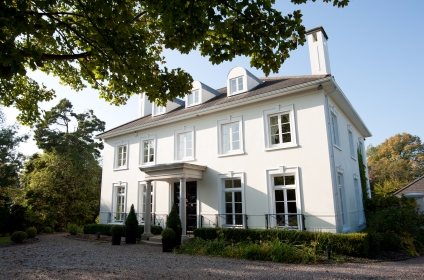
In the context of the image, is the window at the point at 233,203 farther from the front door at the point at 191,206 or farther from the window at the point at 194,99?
the window at the point at 194,99

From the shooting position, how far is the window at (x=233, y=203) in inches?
474

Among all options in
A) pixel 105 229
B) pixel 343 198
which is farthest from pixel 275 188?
pixel 105 229

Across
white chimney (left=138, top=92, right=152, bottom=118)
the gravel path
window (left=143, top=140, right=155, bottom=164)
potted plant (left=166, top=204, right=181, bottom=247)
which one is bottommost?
the gravel path

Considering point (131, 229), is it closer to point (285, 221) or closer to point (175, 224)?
point (175, 224)

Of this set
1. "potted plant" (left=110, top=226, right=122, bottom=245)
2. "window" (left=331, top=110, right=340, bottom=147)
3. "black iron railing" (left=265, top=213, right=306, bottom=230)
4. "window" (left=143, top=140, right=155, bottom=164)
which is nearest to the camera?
"black iron railing" (left=265, top=213, right=306, bottom=230)

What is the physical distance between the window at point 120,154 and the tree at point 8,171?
7343 millimetres

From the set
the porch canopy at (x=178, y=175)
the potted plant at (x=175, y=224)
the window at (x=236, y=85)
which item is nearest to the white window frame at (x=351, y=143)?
the window at (x=236, y=85)

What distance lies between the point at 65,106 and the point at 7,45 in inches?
994

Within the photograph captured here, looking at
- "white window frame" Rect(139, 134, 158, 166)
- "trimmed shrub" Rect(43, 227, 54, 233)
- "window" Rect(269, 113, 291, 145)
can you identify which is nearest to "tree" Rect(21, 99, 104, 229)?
"trimmed shrub" Rect(43, 227, 54, 233)

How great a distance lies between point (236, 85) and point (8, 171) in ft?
57.1

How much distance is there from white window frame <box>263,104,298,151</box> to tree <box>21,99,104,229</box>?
47.9 ft

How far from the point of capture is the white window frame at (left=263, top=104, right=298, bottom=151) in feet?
37.0

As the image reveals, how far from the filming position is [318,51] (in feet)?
42.4

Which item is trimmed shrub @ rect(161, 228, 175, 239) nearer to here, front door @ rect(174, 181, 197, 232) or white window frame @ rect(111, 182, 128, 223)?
front door @ rect(174, 181, 197, 232)
